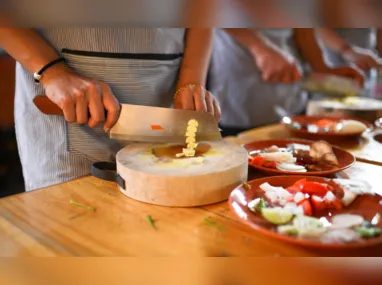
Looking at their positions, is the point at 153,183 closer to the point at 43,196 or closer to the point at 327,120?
the point at 43,196

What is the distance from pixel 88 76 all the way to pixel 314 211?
70 cm

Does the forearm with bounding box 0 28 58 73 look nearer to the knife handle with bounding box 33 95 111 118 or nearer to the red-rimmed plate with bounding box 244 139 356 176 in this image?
the knife handle with bounding box 33 95 111 118

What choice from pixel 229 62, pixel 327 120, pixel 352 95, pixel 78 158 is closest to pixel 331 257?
pixel 78 158

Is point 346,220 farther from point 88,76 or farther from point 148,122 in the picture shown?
point 88,76

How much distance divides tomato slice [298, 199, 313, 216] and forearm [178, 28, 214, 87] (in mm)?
566

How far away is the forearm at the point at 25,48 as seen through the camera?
111 centimetres

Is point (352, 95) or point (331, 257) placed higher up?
point (352, 95)

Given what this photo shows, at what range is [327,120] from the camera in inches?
65.4

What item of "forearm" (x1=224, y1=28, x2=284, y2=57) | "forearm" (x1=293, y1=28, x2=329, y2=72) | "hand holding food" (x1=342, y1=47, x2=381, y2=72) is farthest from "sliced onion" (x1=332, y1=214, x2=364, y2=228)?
"hand holding food" (x1=342, y1=47, x2=381, y2=72)

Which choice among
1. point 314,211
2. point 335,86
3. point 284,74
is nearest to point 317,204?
point 314,211

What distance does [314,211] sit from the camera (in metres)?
0.88

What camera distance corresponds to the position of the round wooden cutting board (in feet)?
2.98

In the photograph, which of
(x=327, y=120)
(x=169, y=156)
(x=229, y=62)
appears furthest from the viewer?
(x=229, y=62)

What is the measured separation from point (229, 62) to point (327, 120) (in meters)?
0.81
